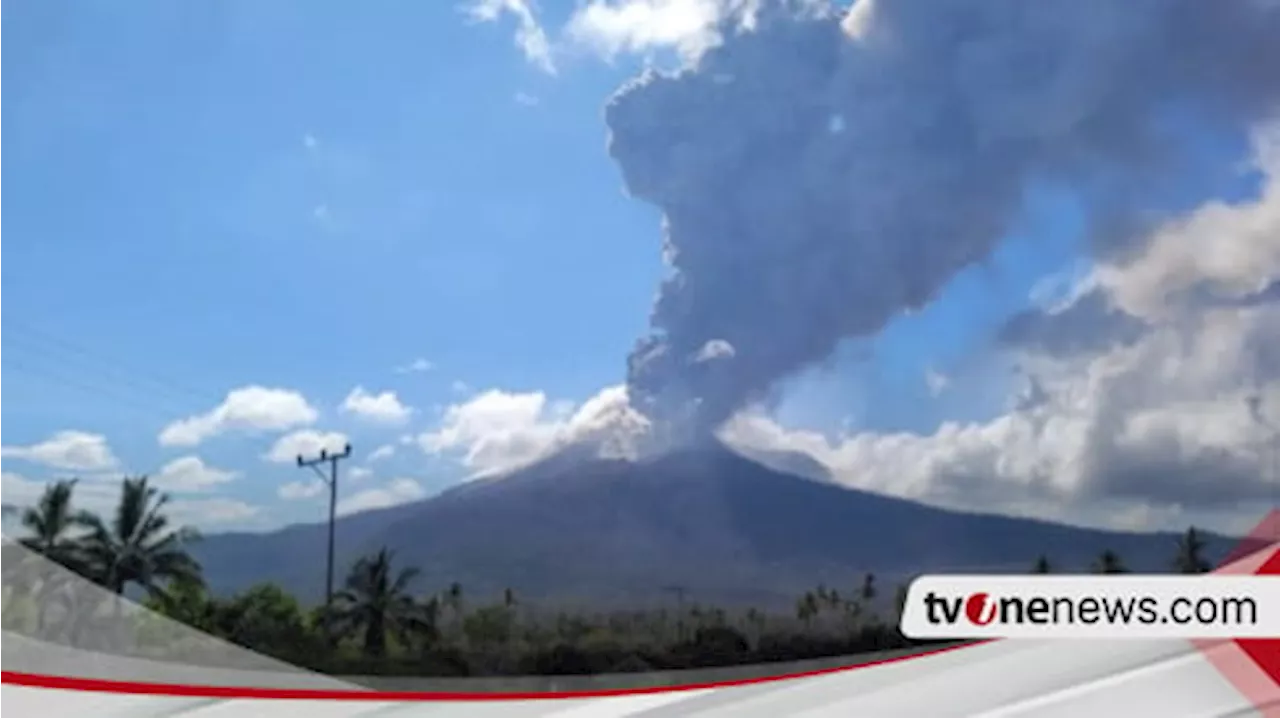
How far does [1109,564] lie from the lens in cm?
177

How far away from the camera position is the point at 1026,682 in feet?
5.92

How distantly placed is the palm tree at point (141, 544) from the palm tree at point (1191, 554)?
1273mm

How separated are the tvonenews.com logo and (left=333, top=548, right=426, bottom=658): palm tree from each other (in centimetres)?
65

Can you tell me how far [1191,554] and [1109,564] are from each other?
103 mm

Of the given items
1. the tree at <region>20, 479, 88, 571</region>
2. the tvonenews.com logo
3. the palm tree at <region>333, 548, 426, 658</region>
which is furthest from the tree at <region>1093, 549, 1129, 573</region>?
the tree at <region>20, 479, 88, 571</region>

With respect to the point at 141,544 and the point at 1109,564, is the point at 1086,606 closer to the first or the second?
the point at 1109,564

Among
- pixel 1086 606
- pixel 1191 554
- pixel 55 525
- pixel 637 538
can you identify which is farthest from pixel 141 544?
pixel 1191 554

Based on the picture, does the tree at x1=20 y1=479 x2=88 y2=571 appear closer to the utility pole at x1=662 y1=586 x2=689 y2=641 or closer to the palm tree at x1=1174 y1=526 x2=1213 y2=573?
the utility pole at x1=662 y1=586 x2=689 y2=641

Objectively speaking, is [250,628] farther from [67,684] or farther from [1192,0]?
[1192,0]

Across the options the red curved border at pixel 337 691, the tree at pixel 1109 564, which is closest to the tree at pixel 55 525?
the red curved border at pixel 337 691

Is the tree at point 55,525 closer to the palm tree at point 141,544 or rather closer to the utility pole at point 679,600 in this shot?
the palm tree at point 141,544

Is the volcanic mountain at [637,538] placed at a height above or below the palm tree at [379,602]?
above

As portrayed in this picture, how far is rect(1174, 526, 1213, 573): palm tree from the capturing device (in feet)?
5.75

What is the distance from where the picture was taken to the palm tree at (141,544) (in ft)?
6.01
